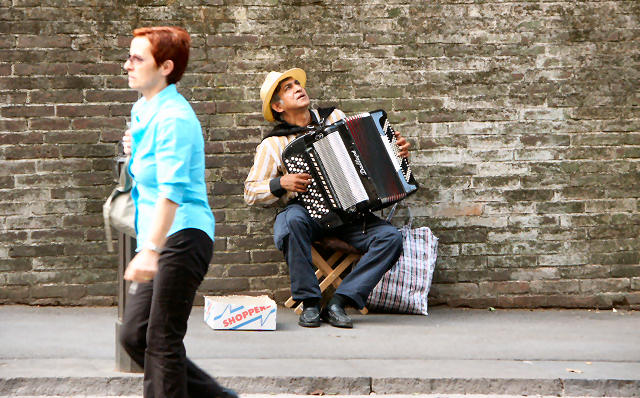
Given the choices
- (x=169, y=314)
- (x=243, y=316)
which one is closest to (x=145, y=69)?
(x=169, y=314)

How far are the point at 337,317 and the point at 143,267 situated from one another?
10.8 feet

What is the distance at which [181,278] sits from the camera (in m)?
3.50

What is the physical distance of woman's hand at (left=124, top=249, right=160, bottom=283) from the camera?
10.8ft

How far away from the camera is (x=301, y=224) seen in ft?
21.5

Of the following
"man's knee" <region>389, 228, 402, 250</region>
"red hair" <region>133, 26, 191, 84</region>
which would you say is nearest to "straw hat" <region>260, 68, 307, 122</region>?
"man's knee" <region>389, 228, 402, 250</region>

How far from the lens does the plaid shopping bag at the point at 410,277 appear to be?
22.9 feet

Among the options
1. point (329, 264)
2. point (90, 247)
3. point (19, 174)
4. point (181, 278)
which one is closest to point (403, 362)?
point (329, 264)

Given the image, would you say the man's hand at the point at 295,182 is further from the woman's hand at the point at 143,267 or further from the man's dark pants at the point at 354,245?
the woman's hand at the point at 143,267

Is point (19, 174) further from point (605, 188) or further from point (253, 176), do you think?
point (605, 188)

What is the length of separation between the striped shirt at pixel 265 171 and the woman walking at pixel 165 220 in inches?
118

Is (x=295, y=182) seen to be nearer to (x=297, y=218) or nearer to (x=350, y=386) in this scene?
(x=297, y=218)

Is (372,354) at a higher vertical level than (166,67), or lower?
lower

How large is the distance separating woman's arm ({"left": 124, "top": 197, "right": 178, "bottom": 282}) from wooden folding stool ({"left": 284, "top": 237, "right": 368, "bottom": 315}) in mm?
3534

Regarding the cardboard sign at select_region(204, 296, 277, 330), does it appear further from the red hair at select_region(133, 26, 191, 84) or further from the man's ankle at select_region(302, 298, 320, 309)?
the red hair at select_region(133, 26, 191, 84)
